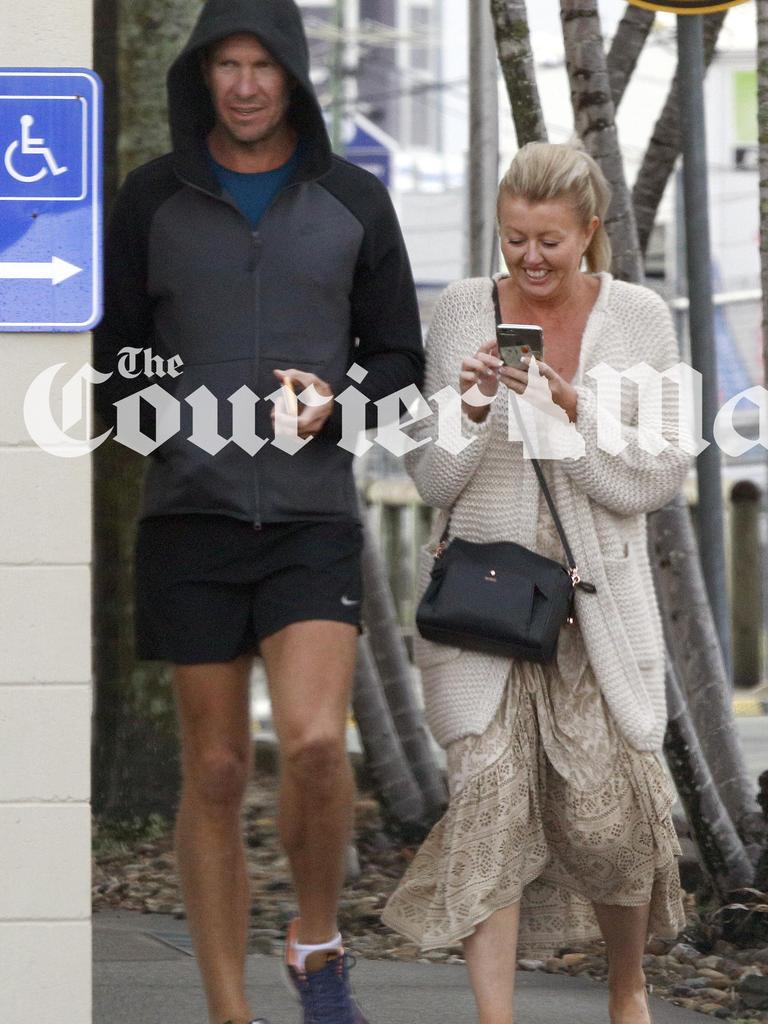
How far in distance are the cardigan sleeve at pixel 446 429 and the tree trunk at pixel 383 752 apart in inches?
94.8

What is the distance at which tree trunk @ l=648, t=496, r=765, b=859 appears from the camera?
18.7 feet

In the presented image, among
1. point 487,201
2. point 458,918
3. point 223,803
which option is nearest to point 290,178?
point 223,803

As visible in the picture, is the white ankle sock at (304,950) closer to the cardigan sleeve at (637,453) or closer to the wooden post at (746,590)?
the cardigan sleeve at (637,453)

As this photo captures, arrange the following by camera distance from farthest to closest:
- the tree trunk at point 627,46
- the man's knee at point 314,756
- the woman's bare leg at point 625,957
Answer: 1. the tree trunk at point 627,46
2. the woman's bare leg at point 625,957
3. the man's knee at point 314,756

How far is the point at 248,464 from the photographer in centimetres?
407

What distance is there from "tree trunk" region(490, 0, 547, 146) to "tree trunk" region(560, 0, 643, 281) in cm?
12

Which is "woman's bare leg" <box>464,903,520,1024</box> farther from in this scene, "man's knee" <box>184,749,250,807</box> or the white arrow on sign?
the white arrow on sign

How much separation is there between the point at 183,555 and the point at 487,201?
3821 mm

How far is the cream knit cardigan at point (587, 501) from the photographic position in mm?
4250

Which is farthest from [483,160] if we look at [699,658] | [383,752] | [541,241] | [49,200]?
[49,200]

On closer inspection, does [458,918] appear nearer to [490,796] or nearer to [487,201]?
[490,796]

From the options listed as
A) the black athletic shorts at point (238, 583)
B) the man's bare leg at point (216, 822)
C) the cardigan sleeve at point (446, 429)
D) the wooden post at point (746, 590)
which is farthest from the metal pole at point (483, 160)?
the wooden post at point (746, 590)

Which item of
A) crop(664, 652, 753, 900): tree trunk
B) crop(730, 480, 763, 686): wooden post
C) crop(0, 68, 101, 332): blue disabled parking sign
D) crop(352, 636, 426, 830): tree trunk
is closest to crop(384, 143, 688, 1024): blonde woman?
crop(0, 68, 101, 332): blue disabled parking sign

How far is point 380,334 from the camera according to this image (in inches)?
168
